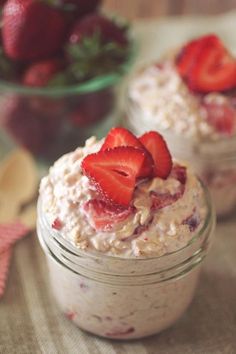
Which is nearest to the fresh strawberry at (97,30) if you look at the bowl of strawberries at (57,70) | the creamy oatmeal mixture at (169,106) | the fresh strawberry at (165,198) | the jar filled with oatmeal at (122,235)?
the bowl of strawberries at (57,70)

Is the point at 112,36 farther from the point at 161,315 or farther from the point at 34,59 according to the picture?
the point at 161,315

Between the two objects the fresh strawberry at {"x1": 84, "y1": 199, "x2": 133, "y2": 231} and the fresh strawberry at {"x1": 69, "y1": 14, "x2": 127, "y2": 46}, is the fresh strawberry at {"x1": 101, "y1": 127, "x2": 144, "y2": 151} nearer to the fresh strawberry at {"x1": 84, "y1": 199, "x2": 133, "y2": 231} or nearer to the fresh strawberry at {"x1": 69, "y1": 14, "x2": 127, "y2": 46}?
the fresh strawberry at {"x1": 84, "y1": 199, "x2": 133, "y2": 231}

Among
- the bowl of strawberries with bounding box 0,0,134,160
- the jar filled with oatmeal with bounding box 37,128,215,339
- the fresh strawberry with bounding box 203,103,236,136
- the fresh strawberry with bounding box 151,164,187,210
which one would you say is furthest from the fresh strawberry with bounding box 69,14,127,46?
the fresh strawberry with bounding box 151,164,187,210

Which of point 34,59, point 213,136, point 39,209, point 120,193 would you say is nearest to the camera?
point 120,193

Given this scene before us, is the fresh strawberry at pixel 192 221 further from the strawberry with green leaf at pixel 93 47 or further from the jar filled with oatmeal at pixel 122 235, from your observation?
the strawberry with green leaf at pixel 93 47

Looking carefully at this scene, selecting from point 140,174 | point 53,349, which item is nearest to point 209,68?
point 140,174

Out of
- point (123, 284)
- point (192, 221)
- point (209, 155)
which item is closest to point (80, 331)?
point (123, 284)

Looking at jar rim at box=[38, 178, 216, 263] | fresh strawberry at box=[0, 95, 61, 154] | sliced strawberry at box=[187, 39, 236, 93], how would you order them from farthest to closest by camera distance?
fresh strawberry at box=[0, 95, 61, 154]
sliced strawberry at box=[187, 39, 236, 93]
jar rim at box=[38, 178, 216, 263]
